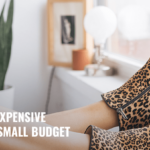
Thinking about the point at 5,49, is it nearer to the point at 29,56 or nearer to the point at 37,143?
the point at 29,56

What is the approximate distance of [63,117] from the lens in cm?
82

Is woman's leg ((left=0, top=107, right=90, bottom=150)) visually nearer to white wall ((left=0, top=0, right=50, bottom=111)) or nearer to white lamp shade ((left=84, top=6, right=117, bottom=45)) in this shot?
white lamp shade ((left=84, top=6, right=117, bottom=45))

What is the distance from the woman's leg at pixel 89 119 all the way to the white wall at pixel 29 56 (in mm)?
952

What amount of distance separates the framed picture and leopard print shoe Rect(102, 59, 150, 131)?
32.0 inches

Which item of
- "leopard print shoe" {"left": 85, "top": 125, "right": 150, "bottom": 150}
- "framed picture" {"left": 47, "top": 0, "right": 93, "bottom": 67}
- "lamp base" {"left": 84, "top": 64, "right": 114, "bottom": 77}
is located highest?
"framed picture" {"left": 47, "top": 0, "right": 93, "bottom": 67}

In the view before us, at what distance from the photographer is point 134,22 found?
1356mm

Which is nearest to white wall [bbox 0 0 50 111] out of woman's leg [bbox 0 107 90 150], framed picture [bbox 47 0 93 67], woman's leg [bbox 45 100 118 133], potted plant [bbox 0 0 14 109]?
framed picture [bbox 47 0 93 67]

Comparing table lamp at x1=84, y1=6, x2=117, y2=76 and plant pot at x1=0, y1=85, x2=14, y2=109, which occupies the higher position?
table lamp at x1=84, y1=6, x2=117, y2=76

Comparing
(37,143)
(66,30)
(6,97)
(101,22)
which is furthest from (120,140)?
(66,30)

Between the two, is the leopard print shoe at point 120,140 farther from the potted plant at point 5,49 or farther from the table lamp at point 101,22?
the potted plant at point 5,49

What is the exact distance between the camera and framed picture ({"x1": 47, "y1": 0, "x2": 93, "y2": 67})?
5.14 ft

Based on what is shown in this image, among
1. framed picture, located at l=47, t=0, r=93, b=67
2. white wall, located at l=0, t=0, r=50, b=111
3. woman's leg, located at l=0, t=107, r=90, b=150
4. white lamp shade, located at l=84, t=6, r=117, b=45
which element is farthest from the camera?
white wall, located at l=0, t=0, r=50, b=111

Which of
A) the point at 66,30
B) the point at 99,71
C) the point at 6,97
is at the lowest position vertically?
the point at 6,97

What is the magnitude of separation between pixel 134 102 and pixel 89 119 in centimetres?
16
